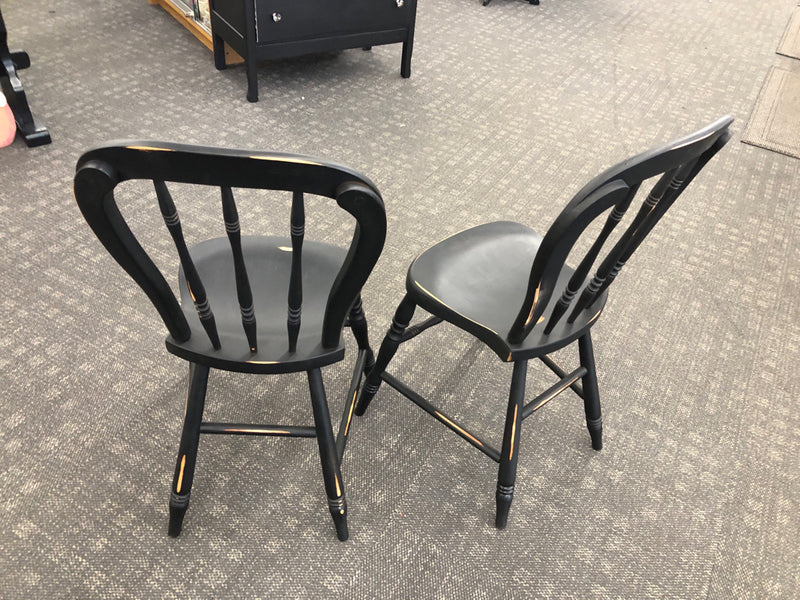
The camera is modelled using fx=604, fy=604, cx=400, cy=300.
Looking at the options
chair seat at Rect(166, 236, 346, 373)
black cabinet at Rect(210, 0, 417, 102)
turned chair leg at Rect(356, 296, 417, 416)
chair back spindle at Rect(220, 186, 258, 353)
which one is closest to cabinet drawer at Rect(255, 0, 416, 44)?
black cabinet at Rect(210, 0, 417, 102)

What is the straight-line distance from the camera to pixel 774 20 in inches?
164

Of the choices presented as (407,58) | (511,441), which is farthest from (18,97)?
(511,441)

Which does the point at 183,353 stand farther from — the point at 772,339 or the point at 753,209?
the point at 753,209

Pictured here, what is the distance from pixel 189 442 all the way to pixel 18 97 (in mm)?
1754

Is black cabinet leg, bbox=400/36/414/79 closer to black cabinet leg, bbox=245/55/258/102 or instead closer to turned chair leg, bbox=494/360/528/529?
black cabinet leg, bbox=245/55/258/102

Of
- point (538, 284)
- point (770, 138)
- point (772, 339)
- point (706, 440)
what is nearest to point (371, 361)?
point (538, 284)

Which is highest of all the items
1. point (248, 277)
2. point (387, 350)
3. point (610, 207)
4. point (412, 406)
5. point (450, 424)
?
point (610, 207)

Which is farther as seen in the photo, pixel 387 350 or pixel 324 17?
pixel 324 17

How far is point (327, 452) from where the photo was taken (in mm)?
1182

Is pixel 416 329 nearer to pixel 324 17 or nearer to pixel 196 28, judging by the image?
pixel 324 17

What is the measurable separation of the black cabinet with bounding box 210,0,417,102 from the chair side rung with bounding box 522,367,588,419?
1.95 metres

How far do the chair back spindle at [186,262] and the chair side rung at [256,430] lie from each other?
0.94ft

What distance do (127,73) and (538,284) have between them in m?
Result: 2.56

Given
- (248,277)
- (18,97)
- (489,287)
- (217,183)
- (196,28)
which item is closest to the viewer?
(217,183)
